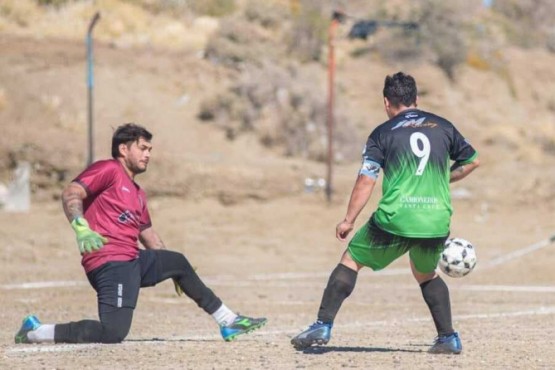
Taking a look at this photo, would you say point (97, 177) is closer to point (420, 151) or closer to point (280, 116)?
point (420, 151)

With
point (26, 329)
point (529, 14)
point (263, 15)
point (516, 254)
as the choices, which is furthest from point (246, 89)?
point (529, 14)

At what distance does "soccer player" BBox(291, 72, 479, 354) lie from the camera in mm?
8484

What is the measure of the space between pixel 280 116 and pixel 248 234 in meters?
7.01

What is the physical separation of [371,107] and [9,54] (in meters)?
10.3

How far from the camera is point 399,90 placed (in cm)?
873

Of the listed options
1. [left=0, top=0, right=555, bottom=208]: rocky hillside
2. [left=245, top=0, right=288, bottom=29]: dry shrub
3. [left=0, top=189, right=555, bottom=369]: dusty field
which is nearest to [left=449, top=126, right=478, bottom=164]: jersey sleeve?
[left=0, top=189, right=555, bottom=369]: dusty field

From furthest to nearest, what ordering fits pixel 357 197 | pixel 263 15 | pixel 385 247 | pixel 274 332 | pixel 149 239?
pixel 263 15 → pixel 274 332 → pixel 149 239 → pixel 385 247 → pixel 357 197

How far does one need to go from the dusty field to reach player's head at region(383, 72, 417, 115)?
1.77 m

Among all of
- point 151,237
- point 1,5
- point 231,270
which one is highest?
point 1,5

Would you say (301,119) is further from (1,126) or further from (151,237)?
(151,237)

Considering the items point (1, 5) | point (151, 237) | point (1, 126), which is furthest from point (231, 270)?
point (1, 5)

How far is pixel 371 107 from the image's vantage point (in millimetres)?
35906

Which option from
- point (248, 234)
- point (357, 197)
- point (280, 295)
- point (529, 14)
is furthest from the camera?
point (529, 14)

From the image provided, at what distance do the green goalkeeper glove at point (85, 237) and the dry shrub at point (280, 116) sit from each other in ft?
71.8
